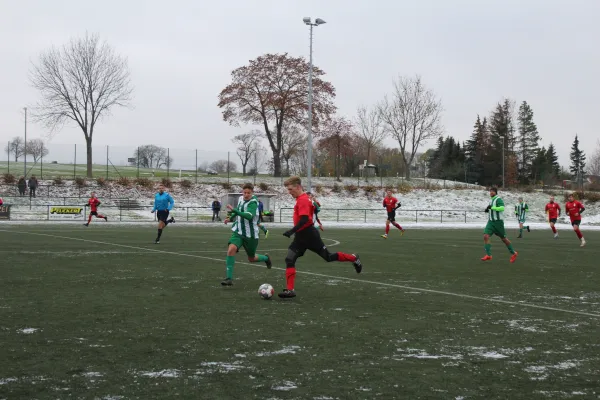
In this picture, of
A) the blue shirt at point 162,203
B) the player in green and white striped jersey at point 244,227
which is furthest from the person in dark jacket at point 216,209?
the player in green and white striped jersey at point 244,227

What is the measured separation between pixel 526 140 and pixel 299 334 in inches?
4082

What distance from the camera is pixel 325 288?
11.4 metres

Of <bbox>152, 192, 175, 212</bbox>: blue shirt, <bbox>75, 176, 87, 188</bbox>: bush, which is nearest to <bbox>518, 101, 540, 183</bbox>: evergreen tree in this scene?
<bbox>75, 176, 87, 188</bbox>: bush

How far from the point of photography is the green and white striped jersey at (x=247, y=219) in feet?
37.1

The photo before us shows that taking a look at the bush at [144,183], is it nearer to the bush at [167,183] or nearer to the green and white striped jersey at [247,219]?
the bush at [167,183]

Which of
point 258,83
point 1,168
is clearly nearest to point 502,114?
point 258,83

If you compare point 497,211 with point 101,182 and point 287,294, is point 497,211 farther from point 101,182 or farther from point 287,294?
point 101,182

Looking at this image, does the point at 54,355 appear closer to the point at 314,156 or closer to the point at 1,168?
the point at 1,168

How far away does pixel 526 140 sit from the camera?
104 meters

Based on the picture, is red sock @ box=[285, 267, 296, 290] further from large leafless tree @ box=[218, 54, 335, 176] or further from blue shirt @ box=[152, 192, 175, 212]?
large leafless tree @ box=[218, 54, 335, 176]

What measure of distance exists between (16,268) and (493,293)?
9907 millimetres

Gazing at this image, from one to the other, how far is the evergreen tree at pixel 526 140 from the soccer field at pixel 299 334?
93.5 meters

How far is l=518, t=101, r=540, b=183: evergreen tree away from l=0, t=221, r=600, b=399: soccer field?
9346 cm

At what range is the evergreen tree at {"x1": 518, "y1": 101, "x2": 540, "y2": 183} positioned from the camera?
338 feet
